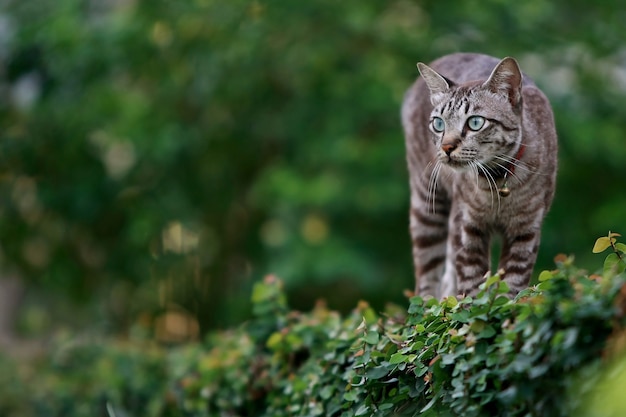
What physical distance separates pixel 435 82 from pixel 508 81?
0.47 m

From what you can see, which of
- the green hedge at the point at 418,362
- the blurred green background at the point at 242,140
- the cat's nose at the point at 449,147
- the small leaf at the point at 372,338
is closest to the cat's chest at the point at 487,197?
the cat's nose at the point at 449,147

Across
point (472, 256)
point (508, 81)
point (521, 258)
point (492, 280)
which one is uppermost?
point (508, 81)

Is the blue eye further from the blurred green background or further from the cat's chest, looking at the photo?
the blurred green background

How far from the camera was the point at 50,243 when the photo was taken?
1458cm

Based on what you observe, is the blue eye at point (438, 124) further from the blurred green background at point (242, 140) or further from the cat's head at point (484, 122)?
the blurred green background at point (242, 140)

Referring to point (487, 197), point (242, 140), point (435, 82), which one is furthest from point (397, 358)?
point (242, 140)

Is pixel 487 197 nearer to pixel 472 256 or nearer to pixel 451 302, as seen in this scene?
pixel 472 256

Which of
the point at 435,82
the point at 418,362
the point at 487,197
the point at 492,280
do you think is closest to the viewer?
the point at 492,280

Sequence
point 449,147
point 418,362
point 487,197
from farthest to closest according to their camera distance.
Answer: point 487,197 → point 449,147 → point 418,362

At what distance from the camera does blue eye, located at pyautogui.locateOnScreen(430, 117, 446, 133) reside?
510 cm

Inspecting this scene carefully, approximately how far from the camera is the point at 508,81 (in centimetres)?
501

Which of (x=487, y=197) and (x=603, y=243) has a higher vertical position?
(x=487, y=197)

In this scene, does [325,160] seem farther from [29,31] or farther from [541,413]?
[541,413]

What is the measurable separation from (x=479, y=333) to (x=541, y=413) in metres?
0.52
